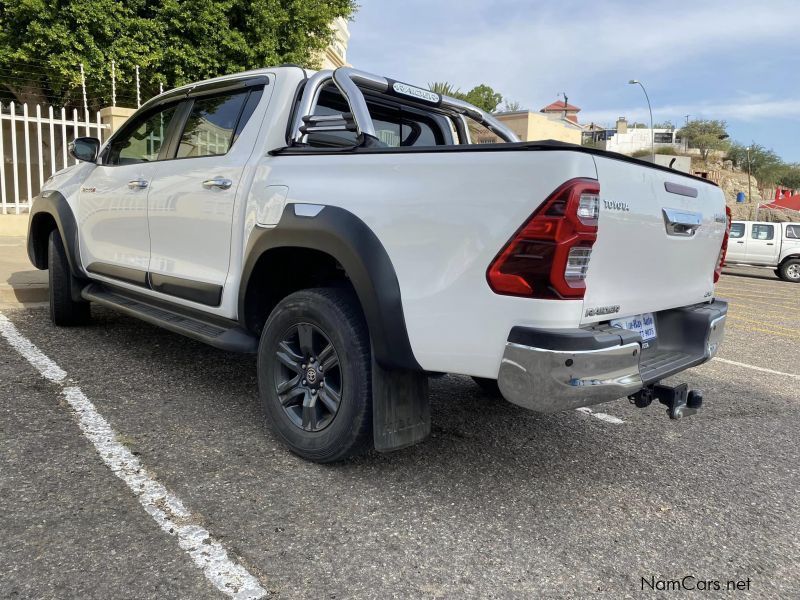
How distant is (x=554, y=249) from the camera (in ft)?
7.02

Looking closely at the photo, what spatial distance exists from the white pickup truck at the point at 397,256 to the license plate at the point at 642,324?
0.04 feet

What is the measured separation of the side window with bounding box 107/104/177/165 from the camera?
13.7 ft

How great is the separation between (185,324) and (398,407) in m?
1.58

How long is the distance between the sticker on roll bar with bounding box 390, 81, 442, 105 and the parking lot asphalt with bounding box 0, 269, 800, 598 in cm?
191

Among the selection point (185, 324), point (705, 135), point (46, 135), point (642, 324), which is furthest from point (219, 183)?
point (705, 135)

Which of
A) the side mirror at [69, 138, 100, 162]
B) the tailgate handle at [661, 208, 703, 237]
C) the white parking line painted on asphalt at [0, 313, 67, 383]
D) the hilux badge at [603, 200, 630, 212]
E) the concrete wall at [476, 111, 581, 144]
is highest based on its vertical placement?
the concrete wall at [476, 111, 581, 144]

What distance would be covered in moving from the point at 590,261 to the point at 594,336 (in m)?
0.28

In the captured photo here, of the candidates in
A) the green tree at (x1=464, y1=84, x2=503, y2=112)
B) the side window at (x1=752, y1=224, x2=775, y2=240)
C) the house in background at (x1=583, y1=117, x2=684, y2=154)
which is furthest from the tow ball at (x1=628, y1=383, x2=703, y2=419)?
the house in background at (x1=583, y1=117, x2=684, y2=154)

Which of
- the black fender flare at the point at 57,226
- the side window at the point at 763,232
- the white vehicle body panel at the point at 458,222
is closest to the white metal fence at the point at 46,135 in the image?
the black fender flare at the point at 57,226

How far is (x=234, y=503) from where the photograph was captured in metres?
2.55

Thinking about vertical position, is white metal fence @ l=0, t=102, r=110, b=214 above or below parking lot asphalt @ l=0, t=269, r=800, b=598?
above

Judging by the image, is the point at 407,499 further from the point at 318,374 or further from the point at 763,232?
the point at 763,232

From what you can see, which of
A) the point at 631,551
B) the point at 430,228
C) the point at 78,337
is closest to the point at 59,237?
the point at 78,337

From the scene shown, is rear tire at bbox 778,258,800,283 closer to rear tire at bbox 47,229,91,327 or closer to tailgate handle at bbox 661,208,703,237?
tailgate handle at bbox 661,208,703,237
